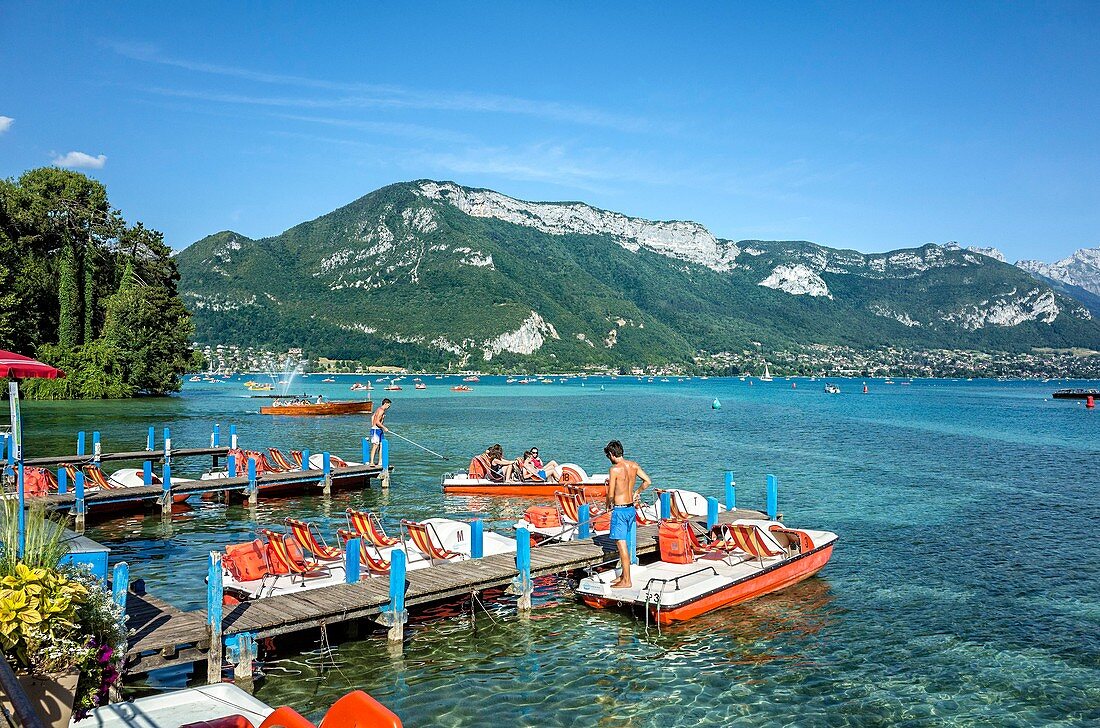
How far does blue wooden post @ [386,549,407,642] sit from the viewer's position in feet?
43.2

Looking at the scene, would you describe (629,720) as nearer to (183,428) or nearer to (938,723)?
(938,723)

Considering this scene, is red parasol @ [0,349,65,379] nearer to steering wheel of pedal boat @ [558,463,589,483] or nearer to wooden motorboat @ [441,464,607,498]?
wooden motorboat @ [441,464,607,498]

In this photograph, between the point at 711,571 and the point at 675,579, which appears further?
the point at 711,571

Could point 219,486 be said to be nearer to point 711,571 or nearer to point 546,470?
point 546,470

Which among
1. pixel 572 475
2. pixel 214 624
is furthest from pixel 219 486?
pixel 214 624

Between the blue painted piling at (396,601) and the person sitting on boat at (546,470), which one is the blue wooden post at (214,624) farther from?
the person sitting on boat at (546,470)

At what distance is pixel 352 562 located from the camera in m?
14.5

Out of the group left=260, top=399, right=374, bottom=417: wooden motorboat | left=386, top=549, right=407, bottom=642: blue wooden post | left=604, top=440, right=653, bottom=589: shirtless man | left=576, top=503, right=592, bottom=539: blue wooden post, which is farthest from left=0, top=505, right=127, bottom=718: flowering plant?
left=260, top=399, right=374, bottom=417: wooden motorboat

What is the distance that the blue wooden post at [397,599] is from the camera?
13.2 meters

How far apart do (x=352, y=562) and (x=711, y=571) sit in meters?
7.38

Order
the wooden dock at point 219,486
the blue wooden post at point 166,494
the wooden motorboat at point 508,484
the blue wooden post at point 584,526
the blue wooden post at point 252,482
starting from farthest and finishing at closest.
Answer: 1. the wooden motorboat at point 508,484
2. the blue wooden post at point 252,482
3. the blue wooden post at point 166,494
4. the wooden dock at point 219,486
5. the blue wooden post at point 584,526

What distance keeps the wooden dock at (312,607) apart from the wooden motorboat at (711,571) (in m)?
1.47

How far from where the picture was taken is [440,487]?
32.5 m

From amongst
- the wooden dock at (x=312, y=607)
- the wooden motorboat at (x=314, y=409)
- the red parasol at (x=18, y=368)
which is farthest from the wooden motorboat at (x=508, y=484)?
the wooden motorboat at (x=314, y=409)
